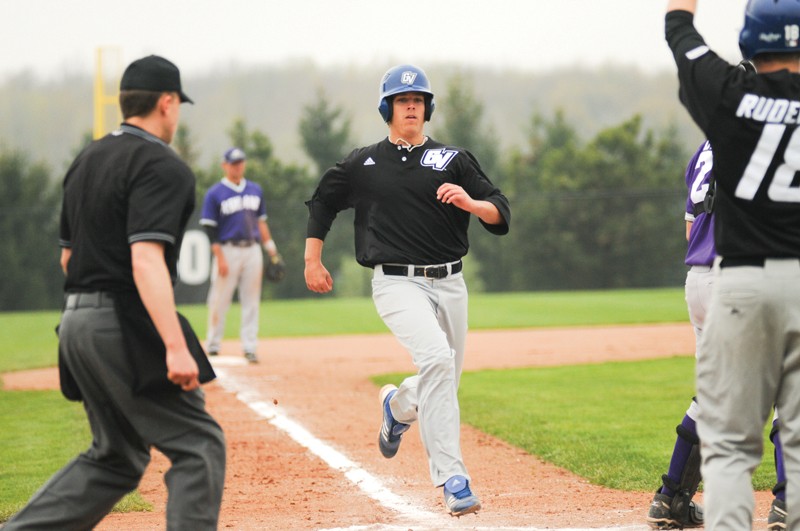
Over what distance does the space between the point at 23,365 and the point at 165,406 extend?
10.8 metres

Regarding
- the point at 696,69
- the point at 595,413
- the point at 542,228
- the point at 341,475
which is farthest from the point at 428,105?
the point at 542,228

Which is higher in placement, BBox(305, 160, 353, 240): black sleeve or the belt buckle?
BBox(305, 160, 353, 240): black sleeve

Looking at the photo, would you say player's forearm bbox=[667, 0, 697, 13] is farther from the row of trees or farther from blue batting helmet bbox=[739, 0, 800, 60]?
the row of trees

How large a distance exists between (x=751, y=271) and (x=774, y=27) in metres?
0.83

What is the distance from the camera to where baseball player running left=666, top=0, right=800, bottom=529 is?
367 cm

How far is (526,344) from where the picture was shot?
15.5 meters

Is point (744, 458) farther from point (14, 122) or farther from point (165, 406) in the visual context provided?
point (14, 122)

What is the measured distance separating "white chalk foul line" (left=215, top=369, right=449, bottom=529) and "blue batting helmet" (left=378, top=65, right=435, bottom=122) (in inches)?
80.8

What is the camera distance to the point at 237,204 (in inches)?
496

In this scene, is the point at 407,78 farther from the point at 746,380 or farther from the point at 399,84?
the point at 746,380

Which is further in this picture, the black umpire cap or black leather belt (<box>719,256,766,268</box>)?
the black umpire cap

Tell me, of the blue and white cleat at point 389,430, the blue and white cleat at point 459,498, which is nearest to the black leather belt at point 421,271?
the blue and white cleat at point 389,430

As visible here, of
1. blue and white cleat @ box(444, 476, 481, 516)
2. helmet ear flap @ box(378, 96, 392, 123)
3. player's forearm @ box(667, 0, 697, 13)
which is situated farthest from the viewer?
helmet ear flap @ box(378, 96, 392, 123)

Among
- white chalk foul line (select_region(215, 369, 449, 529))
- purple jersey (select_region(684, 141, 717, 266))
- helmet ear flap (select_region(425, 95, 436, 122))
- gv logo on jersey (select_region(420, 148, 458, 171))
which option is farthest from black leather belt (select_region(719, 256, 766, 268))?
helmet ear flap (select_region(425, 95, 436, 122))
